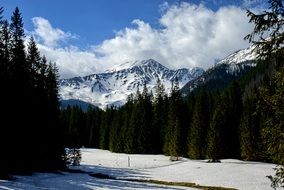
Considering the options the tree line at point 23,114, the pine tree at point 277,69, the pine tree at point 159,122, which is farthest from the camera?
the pine tree at point 159,122

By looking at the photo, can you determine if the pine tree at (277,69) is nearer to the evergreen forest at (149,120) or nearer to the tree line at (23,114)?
the evergreen forest at (149,120)

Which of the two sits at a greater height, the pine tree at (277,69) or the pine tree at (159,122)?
the pine tree at (159,122)

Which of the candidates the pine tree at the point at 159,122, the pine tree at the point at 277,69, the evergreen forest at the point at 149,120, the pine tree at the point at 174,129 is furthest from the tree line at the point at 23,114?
the pine tree at the point at 159,122

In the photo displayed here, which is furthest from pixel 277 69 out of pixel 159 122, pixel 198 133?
pixel 159 122

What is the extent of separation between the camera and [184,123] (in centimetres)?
8706

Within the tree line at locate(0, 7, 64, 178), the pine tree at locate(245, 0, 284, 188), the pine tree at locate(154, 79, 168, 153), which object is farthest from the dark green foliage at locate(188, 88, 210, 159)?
the pine tree at locate(245, 0, 284, 188)

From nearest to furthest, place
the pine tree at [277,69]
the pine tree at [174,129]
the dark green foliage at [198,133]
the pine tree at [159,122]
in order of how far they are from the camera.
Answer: the pine tree at [277,69]
the dark green foliage at [198,133]
the pine tree at [174,129]
the pine tree at [159,122]

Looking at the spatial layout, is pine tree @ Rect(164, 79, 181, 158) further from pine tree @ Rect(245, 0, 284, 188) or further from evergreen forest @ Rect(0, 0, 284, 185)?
pine tree @ Rect(245, 0, 284, 188)

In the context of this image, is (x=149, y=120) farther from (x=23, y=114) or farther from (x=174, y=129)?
(x=23, y=114)

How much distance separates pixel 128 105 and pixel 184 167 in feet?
203

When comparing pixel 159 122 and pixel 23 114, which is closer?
pixel 23 114

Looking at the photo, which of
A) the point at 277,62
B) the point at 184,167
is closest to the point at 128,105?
the point at 184,167

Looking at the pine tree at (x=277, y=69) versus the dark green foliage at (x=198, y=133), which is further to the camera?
the dark green foliage at (x=198, y=133)

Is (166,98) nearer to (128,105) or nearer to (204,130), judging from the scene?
(128,105)
